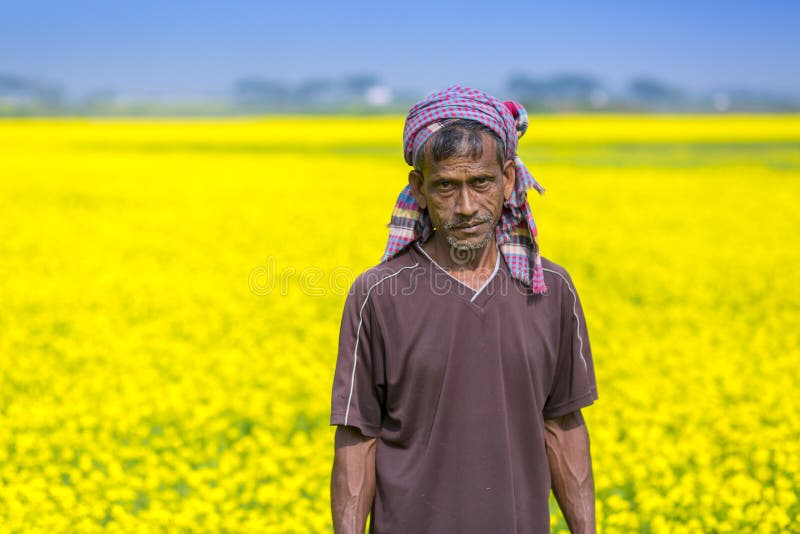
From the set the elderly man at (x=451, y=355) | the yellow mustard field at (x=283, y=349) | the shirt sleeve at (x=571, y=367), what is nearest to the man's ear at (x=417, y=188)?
the elderly man at (x=451, y=355)

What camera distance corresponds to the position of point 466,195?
2.18 meters

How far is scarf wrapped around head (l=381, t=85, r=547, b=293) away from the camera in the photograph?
2.16 m

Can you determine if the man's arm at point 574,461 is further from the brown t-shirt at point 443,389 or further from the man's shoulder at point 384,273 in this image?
the man's shoulder at point 384,273

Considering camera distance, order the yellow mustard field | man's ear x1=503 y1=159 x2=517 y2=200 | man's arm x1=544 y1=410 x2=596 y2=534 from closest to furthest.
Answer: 1. man's ear x1=503 y1=159 x2=517 y2=200
2. man's arm x1=544 y1=410 x2=596 y2=534
3. the yellow mustard field

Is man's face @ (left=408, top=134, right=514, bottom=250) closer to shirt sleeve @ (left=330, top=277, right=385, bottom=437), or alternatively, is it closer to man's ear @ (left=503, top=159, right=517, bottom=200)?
man's ear @ (left=503, top=159, right=517, bottom=200)

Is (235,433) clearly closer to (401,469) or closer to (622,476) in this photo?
(622,476)

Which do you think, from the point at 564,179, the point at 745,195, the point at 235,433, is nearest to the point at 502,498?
the point at 235,433

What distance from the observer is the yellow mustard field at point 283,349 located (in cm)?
487

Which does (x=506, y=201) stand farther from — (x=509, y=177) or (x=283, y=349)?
(x=283, y=349)

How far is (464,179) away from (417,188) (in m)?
0.14

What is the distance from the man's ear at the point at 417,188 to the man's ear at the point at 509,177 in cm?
20

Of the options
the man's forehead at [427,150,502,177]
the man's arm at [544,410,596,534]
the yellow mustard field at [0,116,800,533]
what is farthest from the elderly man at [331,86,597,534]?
the yellow mustard field at [0,116,800,533]

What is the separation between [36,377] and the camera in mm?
7016

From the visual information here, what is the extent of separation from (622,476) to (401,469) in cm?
318
